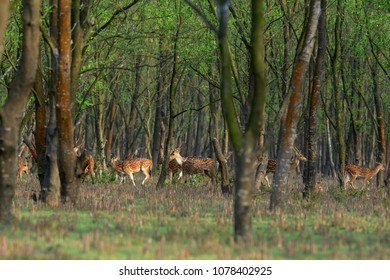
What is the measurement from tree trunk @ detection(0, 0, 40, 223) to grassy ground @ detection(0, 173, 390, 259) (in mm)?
620

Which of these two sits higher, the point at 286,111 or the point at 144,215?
the point at 286,111

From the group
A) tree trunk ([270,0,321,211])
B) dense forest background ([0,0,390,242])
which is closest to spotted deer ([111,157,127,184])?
dense forest background ([0,0,390,242])

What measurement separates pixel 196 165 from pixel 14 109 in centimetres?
1689

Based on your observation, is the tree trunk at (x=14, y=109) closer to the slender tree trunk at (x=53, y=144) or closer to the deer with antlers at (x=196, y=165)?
the slender tree trunk at (x=53, y=144)

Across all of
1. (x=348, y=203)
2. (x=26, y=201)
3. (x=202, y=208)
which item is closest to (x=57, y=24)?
(x=26, y=201)

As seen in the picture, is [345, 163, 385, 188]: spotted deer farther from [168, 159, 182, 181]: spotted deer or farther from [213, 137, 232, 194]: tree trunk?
[213, 137, 232, 194]: tree trunk

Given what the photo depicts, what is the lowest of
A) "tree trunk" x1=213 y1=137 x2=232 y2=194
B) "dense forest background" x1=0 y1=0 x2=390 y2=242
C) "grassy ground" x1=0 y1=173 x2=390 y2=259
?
"grassy ground" x1=0 y1=173 x2=390 y2=259

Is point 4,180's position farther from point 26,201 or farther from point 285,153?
point 285,153

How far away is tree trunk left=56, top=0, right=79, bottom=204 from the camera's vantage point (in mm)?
16328

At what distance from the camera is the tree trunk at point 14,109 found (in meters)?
12.7

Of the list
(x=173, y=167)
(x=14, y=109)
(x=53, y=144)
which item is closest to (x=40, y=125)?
(x=53, y=144)

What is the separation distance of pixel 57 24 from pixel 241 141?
6438 millimetres

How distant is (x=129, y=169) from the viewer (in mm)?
29094
